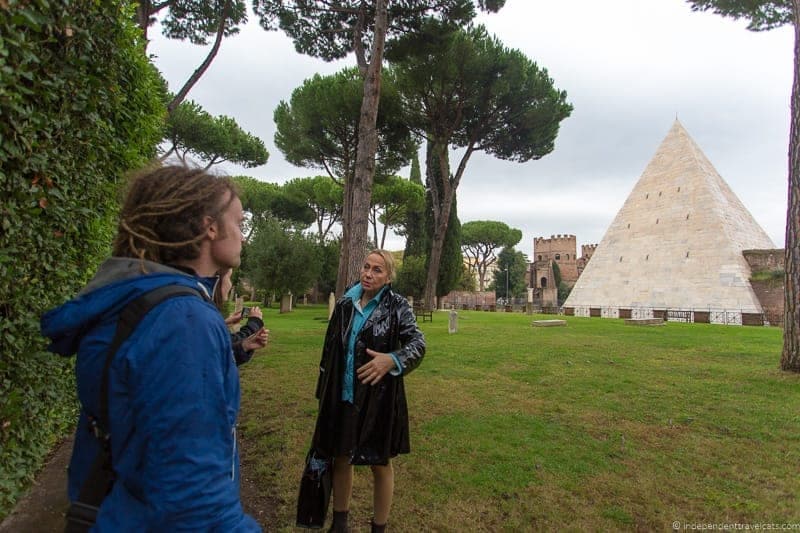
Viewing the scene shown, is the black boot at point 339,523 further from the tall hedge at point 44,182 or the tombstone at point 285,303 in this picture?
the tombstone at point 285,303

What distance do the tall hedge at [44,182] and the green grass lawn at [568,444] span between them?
1.58m

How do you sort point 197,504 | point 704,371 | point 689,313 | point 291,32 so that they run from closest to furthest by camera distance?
1. point 197,504
2. point 704,371
3. point 291,32
4. point 689,313

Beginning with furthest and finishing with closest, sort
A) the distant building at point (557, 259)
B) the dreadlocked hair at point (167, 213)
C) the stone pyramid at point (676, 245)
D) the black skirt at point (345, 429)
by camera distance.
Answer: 1. the distant building at point (557, 259)
2. the stone pyramid at point (676, 245)
3. the black skirt at point (345, 429)
4. the dreadlocked hair at point (167, 213)

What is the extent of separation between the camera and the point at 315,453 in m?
2.56

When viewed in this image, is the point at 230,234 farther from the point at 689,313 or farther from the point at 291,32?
the point at 689,313

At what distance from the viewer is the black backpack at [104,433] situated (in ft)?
3.06

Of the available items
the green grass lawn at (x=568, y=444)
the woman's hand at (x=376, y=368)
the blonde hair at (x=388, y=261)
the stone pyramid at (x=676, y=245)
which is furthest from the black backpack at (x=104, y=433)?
the stone pyramid at (x=676, y=245)

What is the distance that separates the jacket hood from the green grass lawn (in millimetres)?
2301

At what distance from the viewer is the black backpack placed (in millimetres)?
933

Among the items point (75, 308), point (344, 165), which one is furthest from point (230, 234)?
point (344, 165)

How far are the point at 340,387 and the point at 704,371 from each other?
7.30 m

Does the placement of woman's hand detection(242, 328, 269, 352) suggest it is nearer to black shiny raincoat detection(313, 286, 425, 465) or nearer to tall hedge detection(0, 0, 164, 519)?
black shiny raincoat detection(313, 286, 425, 465)

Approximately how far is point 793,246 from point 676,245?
63.7 ft

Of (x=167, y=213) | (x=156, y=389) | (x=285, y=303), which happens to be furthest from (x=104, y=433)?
(x=285, y=303)
